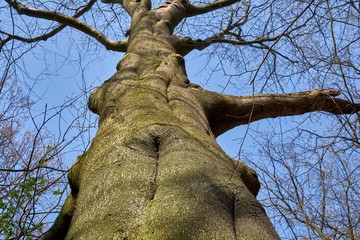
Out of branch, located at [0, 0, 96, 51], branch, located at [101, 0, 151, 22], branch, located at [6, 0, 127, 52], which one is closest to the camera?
branch, located at [6, 0, 127, 52]

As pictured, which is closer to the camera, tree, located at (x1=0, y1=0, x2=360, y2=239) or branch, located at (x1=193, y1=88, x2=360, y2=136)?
tree, located at (x1=0, y1=0, x2=360, y2=239)

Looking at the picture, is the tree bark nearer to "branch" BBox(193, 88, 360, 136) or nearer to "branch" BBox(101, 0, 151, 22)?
"branch" BBox(193, 88, 360, 136)

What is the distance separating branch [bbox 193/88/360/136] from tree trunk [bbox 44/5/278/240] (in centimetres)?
40

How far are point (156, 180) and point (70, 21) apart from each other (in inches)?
125

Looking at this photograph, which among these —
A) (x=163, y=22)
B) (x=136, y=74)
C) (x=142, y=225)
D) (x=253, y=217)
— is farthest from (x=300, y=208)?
(x=142, y=225)

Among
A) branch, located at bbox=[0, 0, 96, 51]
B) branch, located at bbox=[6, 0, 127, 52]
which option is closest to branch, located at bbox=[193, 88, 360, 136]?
branch, located at bbox=[6, 0, 127, 52]

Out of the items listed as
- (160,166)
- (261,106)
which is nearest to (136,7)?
(261,106)

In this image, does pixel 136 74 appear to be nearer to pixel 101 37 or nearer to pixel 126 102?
pixel 126 102

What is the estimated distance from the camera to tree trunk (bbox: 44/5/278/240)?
1.12m

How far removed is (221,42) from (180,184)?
3.59m

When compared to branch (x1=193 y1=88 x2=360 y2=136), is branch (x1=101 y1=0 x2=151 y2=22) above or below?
above

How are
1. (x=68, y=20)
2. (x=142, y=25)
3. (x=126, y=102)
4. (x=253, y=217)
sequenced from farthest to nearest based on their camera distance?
(x=68, y=20)
(x=142, y=25)
(x=126, y=102)
(x=253, y=217)

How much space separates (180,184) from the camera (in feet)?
4.15

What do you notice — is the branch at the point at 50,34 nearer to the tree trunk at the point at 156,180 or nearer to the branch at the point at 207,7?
the branch at the point at 207,7
